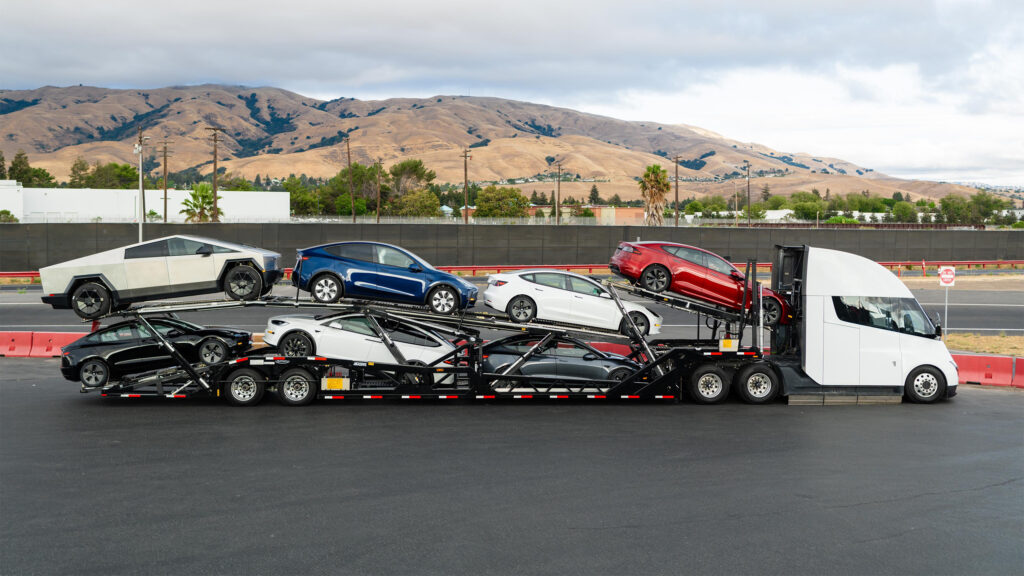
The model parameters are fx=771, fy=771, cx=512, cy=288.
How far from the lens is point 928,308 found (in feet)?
99.3

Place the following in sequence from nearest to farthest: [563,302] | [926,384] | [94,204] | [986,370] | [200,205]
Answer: [926,384] → [563,302] → [986,370] → [200,205] → [94,204]

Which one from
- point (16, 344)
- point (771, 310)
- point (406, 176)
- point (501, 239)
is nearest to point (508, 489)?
point (771, 310)

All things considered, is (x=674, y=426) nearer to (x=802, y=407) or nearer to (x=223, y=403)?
(x=802, y=407)

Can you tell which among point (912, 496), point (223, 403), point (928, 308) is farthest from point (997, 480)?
point (928, 308)

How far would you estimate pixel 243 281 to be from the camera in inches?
551

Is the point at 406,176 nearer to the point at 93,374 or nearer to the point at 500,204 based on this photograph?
the point at 500,204

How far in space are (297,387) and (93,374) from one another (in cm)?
364

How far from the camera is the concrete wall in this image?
144ft

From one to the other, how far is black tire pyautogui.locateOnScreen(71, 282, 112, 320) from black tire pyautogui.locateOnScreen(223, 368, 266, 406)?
258 cm

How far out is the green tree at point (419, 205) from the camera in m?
115

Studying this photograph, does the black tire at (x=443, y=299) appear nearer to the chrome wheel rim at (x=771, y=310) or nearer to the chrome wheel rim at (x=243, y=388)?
the chrome wheel rim at (x=243, y=388)

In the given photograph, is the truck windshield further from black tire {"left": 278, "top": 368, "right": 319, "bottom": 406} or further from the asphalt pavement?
black tire {"left": 278, "top": 368, "right": 319, "bottom": 406}

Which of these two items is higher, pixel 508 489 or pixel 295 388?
pixel 295 388

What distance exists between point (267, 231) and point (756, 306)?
38.1 metres
